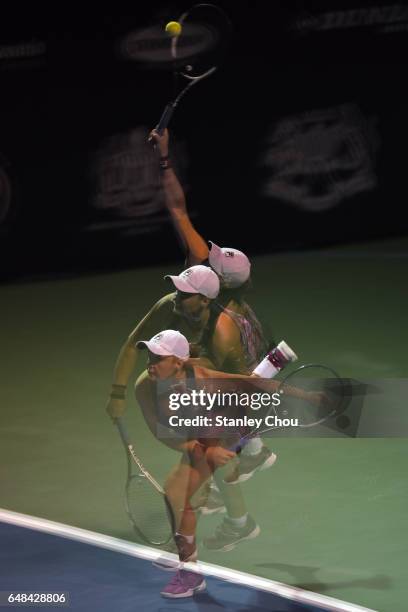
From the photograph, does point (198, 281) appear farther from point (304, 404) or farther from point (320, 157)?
point (320, 157)

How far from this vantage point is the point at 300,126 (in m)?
13.2

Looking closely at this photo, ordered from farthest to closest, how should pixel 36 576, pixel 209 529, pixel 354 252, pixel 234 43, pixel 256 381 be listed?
pixel 354 252 < pixel 234 43 < pixel 209 529 < pixel 36 576 < pixel 256 381

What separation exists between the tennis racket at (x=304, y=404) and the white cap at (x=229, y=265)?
0.55 meters

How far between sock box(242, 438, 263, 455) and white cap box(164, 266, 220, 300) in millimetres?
742

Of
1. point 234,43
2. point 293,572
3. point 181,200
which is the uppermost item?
point 234,43

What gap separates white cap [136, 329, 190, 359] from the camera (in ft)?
19.9

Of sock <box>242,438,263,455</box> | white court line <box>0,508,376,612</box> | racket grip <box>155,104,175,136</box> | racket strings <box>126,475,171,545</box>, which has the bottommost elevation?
white court line <box>0,508,376,612</box>

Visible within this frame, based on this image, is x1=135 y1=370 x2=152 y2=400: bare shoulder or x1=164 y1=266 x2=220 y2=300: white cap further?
x1=135 y1=370 x2=152 y2=400: bare shoulder

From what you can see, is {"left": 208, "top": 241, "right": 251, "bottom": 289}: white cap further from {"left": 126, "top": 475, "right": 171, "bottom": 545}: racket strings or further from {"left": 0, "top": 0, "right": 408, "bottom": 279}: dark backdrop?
{"left": 0, "top": 0, "right": 408, "bottom": 279}: dark backdrop

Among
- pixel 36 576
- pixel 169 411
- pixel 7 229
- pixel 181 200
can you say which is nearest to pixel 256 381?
pixel 169 411

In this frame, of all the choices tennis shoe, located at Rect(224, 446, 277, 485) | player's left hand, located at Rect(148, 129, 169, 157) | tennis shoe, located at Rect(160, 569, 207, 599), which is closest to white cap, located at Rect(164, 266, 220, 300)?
player's left hand, located at Rect(148, 129, 169, 157)

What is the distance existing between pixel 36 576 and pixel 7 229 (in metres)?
6.10

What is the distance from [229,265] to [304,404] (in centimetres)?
76

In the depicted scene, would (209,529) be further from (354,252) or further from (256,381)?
(354,252)
